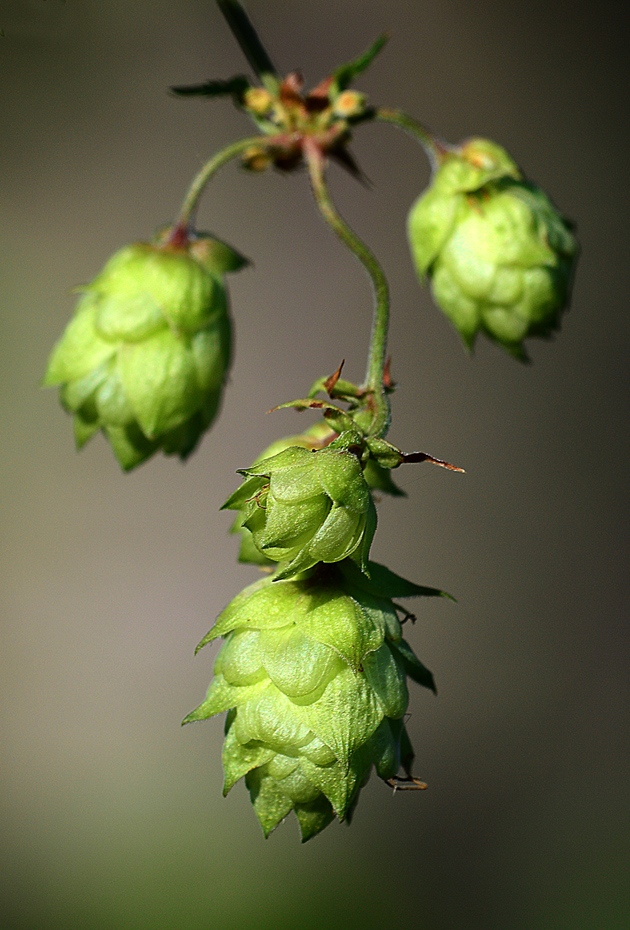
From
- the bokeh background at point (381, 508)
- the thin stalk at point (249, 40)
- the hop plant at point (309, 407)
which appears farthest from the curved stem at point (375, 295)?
the bokeh background at point (381, 508)

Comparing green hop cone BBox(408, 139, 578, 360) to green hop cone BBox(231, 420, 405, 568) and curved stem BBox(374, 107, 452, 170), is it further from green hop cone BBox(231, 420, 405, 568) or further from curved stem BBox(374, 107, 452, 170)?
green hop cone BBox(231, 420, 405, 568)

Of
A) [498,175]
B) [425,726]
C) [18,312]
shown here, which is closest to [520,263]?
[498,175]

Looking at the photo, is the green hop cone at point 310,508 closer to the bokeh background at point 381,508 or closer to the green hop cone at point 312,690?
the green hop cone at point 312,690

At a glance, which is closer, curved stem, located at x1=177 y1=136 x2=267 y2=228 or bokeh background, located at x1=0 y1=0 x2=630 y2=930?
curved stem, located at x1=177 y1=136 x2=267 y2=228

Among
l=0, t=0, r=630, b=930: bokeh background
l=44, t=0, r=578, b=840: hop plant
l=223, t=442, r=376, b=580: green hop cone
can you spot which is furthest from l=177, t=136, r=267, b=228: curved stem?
l=0, t=0, r=630, b=930: bokeh background

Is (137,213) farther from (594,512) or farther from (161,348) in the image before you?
(161,348)

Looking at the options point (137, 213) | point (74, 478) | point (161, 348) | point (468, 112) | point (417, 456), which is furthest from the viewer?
point (468, 112)

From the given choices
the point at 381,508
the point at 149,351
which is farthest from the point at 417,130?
the point at 381,508
